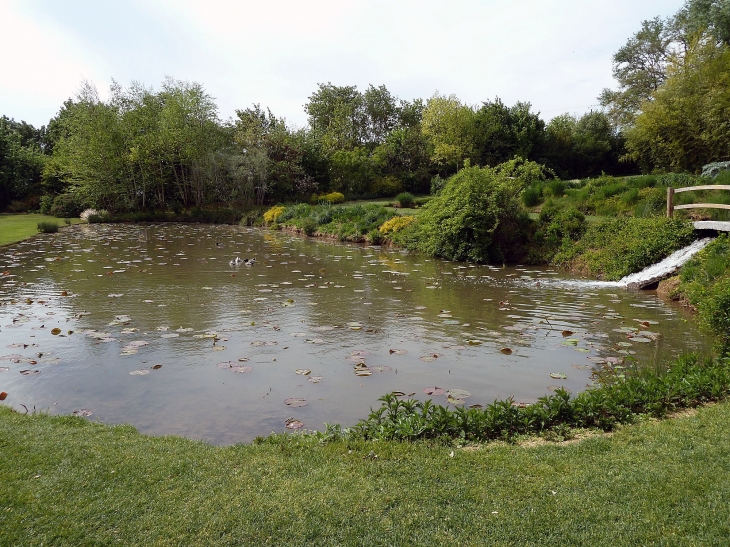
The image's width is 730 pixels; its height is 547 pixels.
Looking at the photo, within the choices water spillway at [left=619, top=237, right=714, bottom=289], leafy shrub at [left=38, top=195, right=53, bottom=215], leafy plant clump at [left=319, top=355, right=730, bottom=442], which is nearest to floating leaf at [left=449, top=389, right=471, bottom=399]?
leafy plant clump at [left=319, top=355, right=730, bottom=442]

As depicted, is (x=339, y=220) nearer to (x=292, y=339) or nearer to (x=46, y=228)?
(x=46, y=228)

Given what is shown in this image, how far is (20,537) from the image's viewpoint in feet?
8.55

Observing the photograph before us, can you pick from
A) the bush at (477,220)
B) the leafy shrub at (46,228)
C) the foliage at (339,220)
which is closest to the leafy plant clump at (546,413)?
the bush at (477,220)

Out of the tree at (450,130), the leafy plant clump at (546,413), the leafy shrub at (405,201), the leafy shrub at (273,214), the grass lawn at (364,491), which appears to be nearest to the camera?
the grass lawn at (364,491)

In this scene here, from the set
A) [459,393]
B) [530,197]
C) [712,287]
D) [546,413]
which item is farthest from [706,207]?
[546,413]

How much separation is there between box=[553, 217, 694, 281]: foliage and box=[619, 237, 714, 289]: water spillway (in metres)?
0.28

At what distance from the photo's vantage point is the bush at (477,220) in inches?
610

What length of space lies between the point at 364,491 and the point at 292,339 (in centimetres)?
446

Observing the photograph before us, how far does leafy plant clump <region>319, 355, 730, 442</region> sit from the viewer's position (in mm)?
4086

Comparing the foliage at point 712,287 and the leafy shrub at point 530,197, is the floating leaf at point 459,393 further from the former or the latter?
the leafy shrub at point 530,197

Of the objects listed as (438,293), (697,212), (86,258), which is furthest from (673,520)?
(86,258)

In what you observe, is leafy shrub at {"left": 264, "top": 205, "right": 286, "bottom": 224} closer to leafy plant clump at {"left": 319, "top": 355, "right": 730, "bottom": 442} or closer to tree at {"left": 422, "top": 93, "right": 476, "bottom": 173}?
tree at {"left": 422, "top": 93, "right": 476, "bottom": 173}

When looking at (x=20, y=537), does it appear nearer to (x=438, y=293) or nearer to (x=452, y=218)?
(x=438, y=293)

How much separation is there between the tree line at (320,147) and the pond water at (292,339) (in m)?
19.4
